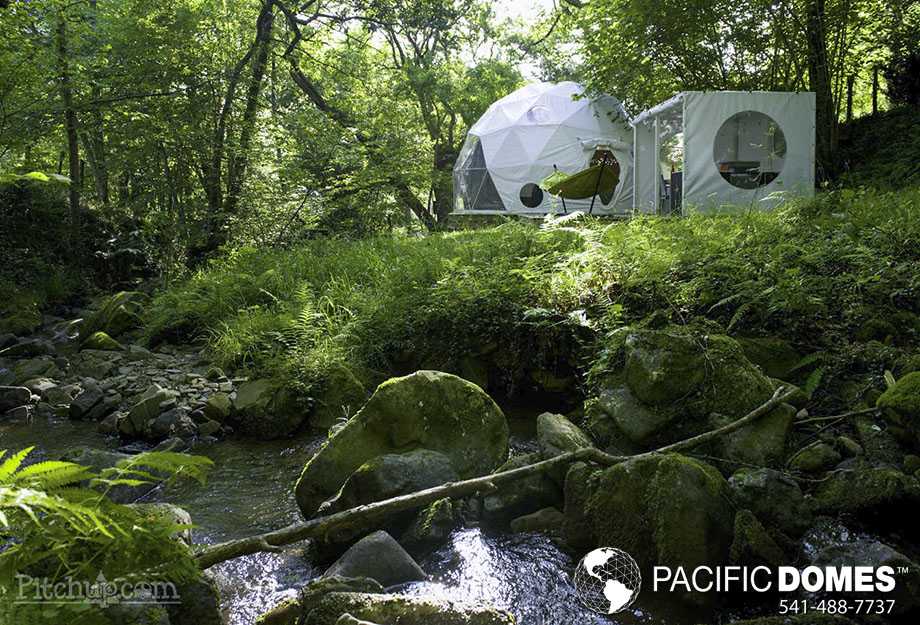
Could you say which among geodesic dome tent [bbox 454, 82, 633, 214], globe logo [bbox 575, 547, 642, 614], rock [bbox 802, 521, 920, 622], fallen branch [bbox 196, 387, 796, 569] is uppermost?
geodesic dome tent [bbox 454, 82, 633, 214]

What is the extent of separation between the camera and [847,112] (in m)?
14.5

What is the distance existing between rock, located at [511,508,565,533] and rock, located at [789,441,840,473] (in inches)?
52.5

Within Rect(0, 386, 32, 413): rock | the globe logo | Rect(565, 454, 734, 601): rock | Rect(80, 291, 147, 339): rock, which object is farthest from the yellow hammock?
the globe logo

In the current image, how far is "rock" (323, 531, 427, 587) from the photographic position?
3410 millimetres

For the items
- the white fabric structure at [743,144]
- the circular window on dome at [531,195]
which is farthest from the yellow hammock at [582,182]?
the circular window on dome at [531,195]

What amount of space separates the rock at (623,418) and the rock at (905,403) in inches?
45.4

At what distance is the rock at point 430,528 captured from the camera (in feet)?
12.7

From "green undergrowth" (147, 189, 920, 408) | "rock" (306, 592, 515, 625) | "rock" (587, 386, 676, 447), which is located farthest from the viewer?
"green undergrowth" (147, 189, 920, 408)

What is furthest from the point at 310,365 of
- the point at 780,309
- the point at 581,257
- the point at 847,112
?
the point at 847,112

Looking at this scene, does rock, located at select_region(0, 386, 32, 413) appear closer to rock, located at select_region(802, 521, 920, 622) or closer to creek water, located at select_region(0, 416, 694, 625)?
creek water, located at select_region(0, 416, 694, 625)

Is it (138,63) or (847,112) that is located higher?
(138,63)

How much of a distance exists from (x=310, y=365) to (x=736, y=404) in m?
4.11

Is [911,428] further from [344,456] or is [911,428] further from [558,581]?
[344,456]

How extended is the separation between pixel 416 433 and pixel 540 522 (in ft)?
3.37
